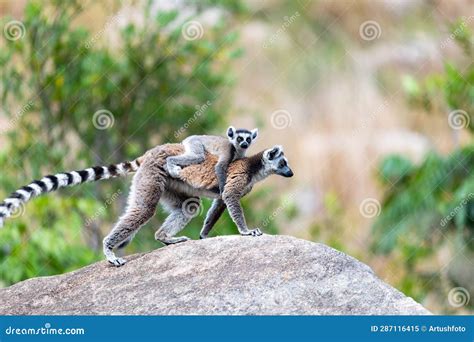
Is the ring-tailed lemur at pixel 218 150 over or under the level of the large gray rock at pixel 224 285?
over

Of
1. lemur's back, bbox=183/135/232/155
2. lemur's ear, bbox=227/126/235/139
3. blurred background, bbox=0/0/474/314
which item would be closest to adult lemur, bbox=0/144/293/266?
lemur's back, bbox=183/135/232/155

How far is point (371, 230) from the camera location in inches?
573

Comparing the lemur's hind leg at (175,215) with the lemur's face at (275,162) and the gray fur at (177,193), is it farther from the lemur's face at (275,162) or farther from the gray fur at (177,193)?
the lemur's face at (275,162)

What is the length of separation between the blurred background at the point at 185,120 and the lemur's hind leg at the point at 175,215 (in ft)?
10.3

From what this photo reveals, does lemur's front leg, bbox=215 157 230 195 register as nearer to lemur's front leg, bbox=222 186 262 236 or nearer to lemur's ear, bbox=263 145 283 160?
lemur's front leg, bbox=222 186 262 236

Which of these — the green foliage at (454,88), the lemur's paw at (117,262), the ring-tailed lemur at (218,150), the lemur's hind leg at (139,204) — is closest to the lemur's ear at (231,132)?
the ring-tailed lemur at (218,150)

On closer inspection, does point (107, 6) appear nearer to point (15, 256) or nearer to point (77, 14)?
point (77, 14)

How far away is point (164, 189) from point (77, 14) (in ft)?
22.8

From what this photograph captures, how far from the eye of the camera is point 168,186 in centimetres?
667

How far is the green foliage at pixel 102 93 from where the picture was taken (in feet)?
40.1

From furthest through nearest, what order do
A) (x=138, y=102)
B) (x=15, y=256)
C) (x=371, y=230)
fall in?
(x=371, y=230) < (x=138, y=102) < (x=15, y=256)

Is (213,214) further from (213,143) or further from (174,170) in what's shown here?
(213,143)
